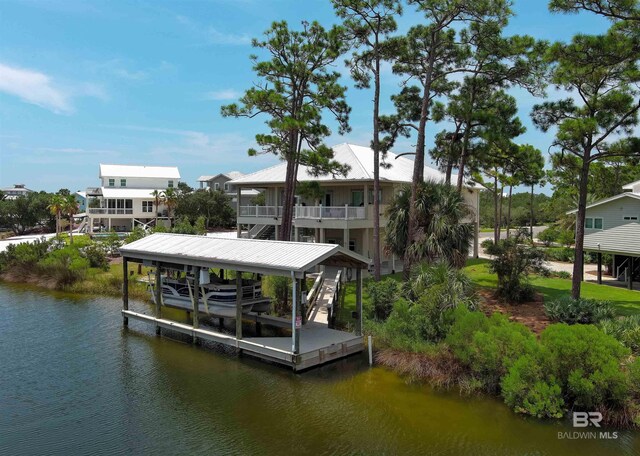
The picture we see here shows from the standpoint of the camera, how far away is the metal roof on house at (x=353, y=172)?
28641mm

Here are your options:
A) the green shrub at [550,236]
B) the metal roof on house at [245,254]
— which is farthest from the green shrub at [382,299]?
the green shrub at [550,236]

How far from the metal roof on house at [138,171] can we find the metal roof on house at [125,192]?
2.51 metres

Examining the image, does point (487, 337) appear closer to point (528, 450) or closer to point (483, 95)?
point (528, 450)

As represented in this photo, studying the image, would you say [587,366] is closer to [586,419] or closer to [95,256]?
→ [586,419]

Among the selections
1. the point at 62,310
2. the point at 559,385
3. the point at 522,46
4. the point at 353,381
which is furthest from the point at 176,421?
the point at 522,46

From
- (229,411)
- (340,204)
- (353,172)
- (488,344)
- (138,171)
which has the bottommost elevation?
(229,411)

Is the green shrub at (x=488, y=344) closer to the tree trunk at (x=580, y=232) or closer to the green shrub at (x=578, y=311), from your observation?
the green shrub at (x=578, y=311)

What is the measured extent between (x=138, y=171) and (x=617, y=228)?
59.7m

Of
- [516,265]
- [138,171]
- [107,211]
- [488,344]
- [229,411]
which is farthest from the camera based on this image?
[138,171]

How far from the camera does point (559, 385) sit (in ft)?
38.7

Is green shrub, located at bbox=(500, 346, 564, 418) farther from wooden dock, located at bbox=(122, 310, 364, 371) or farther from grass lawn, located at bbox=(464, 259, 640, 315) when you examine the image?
grass lawn, located at bbox=(464, 259, 640, 315)

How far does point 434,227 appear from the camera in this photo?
61.9 feet

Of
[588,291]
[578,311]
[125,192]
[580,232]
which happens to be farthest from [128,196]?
[578,311]

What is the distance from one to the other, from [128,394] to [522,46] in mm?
20800
